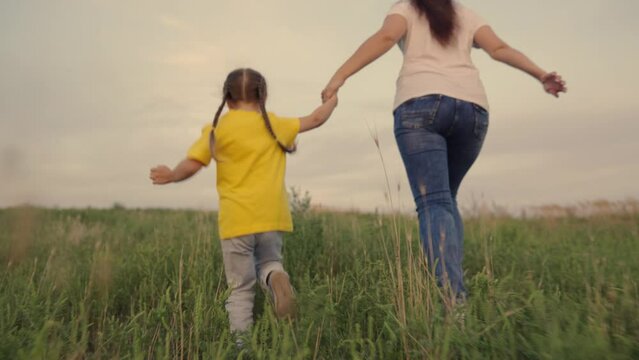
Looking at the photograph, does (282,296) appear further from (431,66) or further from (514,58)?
(514,58)

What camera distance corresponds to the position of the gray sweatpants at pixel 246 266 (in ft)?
12.1

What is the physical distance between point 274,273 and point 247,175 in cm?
66

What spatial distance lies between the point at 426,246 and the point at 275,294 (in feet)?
3.10

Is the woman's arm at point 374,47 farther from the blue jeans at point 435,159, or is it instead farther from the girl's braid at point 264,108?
the girl's braid at point 264,108

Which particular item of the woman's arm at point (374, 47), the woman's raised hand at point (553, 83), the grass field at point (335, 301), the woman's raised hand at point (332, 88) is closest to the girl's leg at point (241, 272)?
the grass field at point (335, 301)

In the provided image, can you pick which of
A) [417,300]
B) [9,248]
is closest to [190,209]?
[9,248]

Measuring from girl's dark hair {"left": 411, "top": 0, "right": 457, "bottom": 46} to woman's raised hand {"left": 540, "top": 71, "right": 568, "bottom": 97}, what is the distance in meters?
0.78

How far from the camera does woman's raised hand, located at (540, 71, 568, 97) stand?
400 centimetres

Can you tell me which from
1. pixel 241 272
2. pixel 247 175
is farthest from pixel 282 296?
pixel 247 175

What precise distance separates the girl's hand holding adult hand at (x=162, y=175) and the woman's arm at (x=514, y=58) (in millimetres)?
2236

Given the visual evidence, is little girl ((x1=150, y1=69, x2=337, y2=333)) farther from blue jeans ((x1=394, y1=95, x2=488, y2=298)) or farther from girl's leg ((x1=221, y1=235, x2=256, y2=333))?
blue jeans ((x1=394, y1=95, x2=488, y2=298))

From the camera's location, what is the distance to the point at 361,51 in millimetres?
3705

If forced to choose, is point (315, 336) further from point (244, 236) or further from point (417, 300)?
point (244, 236)

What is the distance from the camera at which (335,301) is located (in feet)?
11.5
